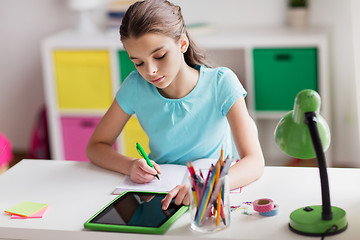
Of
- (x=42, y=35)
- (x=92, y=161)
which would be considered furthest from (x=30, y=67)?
(x=92, y=161)

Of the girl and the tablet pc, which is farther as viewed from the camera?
the girl

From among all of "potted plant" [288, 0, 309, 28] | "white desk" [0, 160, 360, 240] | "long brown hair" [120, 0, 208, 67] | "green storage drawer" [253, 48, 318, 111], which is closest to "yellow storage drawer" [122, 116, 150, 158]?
"green storage drawer" [253, 48, 318, 111]

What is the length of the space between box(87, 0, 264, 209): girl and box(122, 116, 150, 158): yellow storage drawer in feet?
4.75

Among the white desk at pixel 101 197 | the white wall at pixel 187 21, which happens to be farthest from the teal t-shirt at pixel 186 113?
the white wall at pixel 187 21

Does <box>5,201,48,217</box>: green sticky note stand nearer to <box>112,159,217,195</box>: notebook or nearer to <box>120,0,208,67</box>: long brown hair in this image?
<box>112,159,217,195</box>: notebook

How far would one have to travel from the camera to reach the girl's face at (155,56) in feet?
5.61

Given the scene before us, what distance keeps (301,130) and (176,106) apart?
2.25ft

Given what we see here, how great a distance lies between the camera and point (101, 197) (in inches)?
64.2

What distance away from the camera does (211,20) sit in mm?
3652

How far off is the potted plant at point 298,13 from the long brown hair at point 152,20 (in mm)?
1689

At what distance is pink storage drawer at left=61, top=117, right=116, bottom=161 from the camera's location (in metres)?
3.66

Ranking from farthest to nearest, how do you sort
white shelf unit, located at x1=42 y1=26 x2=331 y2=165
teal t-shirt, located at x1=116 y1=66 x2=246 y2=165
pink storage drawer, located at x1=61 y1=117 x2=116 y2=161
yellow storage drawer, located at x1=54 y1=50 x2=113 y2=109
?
pink storage drawer, located at x1=61 y1=117 x2=116 y2=161 → yellow storage drawer, located at x1=54 y1=50 x2=113 y2=109 → white shelf unit, located at x1=42 y1=26 x2=331 y2=165 → teal t-shirt, located at x1=116 y1=66 x2=246 y2=165

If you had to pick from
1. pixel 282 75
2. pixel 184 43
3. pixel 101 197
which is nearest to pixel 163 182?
pixel 101 197

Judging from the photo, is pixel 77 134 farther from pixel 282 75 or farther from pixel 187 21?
pixel 282 75
